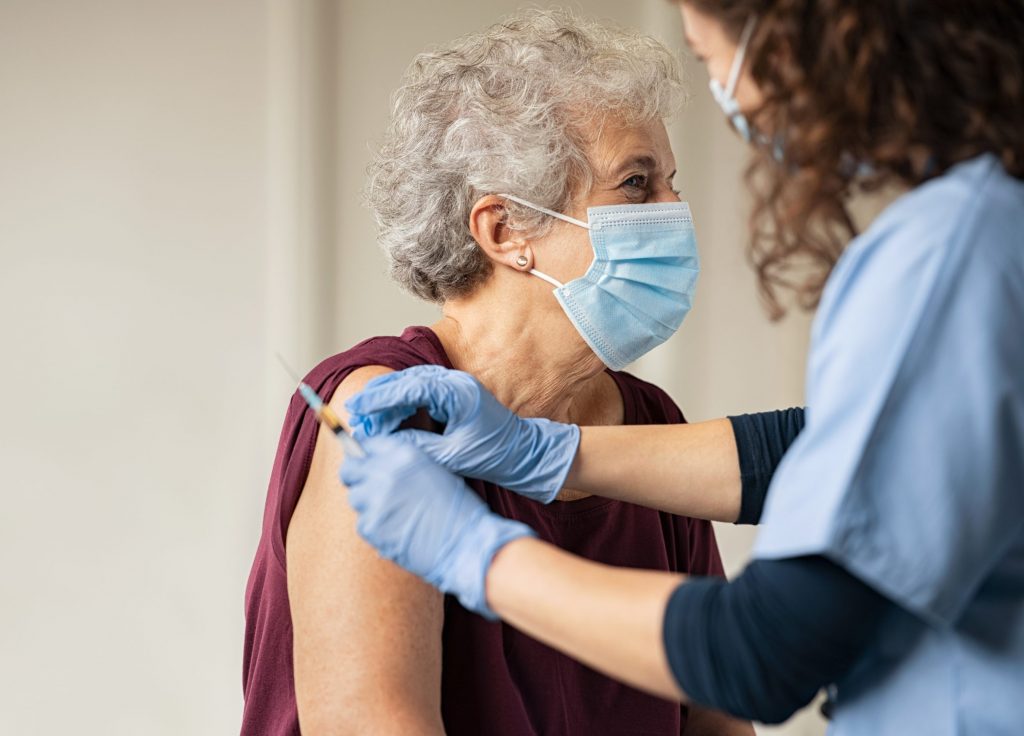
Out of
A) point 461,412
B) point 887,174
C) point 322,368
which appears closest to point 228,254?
point 322,368

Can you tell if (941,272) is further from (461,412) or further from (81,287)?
(81,287)

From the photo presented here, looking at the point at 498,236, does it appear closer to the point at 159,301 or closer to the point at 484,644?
the point at 484,644

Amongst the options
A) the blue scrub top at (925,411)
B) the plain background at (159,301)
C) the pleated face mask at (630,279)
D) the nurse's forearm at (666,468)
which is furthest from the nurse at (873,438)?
the plain background at (159,301)

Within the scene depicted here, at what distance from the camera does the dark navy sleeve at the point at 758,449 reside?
1.52m

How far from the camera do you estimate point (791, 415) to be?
5.16 ft

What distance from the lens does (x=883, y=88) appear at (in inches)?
36.6

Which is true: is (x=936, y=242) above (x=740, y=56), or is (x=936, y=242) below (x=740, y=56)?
below

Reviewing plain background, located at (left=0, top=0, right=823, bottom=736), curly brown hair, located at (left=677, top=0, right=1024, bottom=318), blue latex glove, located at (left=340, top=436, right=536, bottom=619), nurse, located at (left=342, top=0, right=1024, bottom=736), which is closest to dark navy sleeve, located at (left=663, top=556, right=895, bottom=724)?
nurse, located at (left=342, top=0, right=1024, bottom=736)

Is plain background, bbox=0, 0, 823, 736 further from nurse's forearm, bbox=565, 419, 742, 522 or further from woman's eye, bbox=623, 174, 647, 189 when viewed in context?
nurse's forearm, bbox=565, 419, 742, 522

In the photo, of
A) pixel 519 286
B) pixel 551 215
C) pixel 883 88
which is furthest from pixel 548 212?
pixel 883 88

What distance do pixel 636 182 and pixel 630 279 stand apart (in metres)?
0.15

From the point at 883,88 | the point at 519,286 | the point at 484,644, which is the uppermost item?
the point at 883,88

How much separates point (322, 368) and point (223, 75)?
1.43 meters

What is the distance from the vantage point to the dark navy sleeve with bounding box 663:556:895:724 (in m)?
0.89
